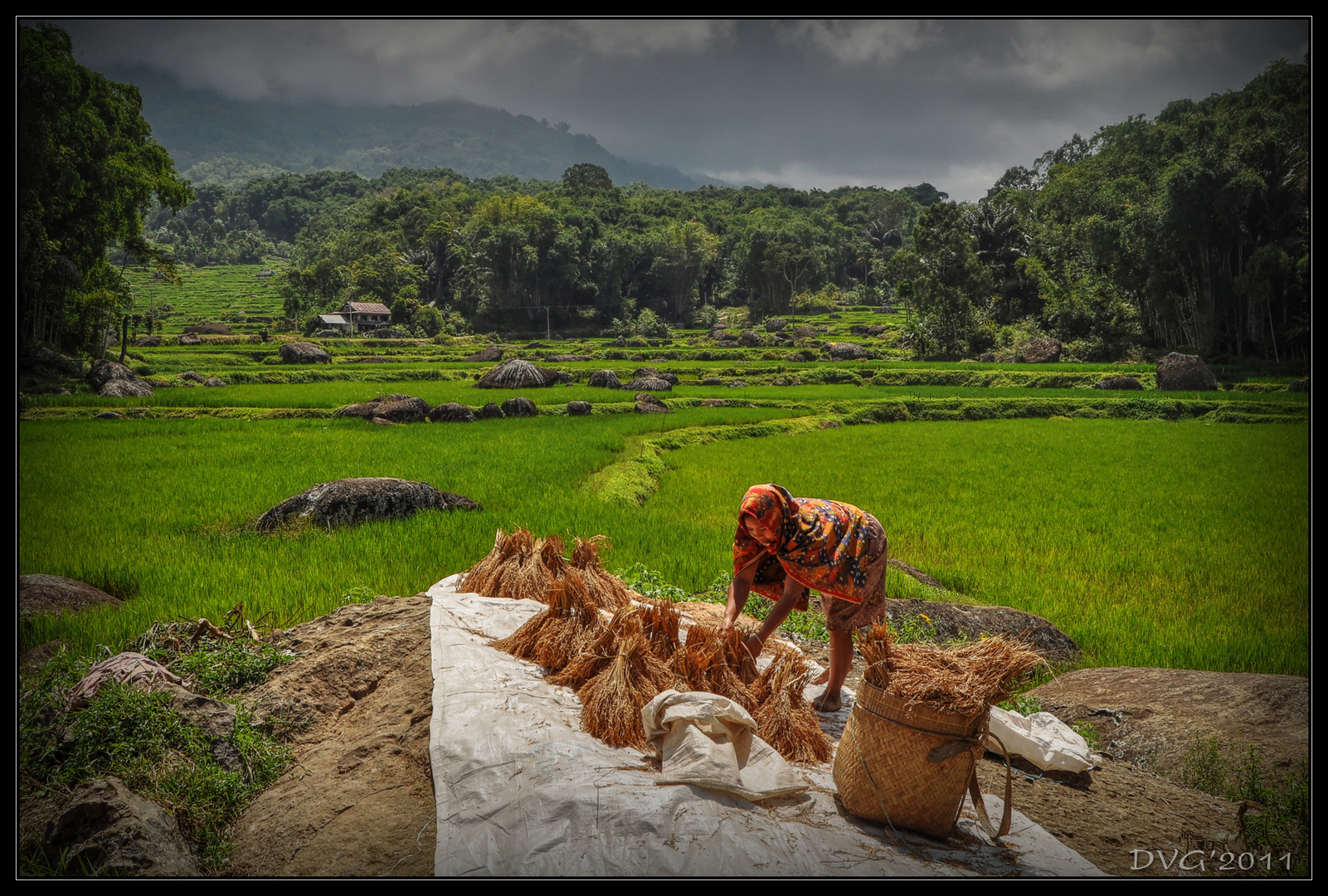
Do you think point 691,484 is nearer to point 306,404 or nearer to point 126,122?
point 306,404

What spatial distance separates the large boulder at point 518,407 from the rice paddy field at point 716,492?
3.88 ft

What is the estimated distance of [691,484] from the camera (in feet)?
37.6

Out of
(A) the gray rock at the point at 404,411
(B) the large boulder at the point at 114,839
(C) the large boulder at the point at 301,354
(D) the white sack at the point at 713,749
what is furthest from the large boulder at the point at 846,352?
(B) the large boulder at the point at 114,839

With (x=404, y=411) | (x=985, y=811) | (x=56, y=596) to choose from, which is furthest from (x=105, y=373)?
(x=985, y=811)

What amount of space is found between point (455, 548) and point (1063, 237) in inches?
Result: 1839

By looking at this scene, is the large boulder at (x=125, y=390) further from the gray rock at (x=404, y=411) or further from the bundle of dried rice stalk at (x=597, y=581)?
the bundle of dried rice stalk at (x=597, y=581)

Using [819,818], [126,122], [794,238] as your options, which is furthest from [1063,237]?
[819,818]

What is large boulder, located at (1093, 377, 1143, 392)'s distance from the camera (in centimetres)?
2367

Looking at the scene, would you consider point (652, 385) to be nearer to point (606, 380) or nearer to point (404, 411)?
point (606, 380)

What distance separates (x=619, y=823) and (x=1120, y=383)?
27654 millimetres

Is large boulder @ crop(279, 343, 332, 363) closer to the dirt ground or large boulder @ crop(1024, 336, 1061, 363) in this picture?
the dirt ground

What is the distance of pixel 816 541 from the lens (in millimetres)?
3178

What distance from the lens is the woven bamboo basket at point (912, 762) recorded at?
2.31 metres

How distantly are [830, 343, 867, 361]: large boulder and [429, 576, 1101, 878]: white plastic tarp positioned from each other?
4064cm
